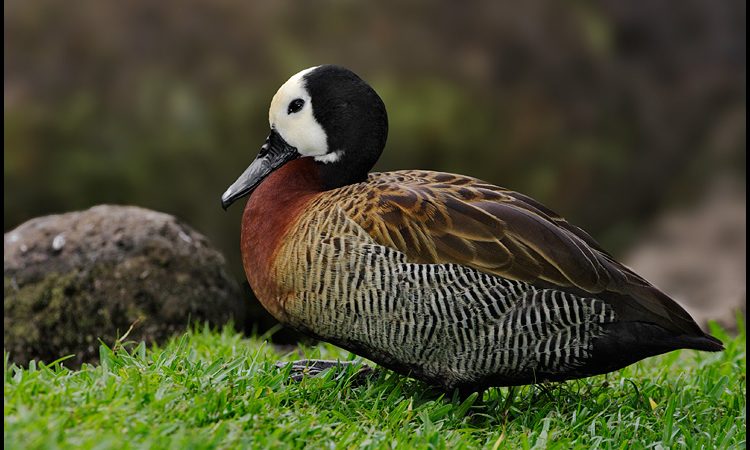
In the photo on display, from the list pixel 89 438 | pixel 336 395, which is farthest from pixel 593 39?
pixel 89 438

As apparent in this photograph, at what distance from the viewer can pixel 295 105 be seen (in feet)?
14.1

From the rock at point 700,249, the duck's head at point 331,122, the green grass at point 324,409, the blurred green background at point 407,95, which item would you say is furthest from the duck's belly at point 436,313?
the rock at point 700,249

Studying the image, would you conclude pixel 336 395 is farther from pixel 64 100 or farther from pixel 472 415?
pixel 64 100

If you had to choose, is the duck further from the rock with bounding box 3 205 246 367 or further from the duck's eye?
the rock with bounding box 3 205 246 367

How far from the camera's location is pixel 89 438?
2.92 meters

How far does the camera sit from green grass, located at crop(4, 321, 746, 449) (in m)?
3.10

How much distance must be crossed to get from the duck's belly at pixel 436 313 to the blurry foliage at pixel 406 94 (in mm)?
5477

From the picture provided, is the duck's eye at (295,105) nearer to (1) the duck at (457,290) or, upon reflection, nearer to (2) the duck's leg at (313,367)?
(1) the duck at (457,290)

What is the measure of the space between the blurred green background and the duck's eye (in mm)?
4877

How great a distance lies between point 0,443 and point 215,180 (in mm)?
6634

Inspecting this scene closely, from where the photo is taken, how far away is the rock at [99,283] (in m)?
5.50

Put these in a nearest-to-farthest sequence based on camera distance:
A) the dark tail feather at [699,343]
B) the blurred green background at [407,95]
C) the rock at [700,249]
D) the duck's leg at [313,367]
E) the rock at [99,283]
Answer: the dark tail feather at [699,343]
the duck's leg at [313,367]
the rock at [99,283]
the blurred green background at [407,95]
the rock at [700,249]

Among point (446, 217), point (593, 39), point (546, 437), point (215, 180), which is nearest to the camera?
point (546, 437)

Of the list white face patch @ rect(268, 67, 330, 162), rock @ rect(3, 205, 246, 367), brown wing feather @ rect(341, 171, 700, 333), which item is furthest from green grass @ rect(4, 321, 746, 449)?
white face patch @ rect(268, 67, 330, 162)
